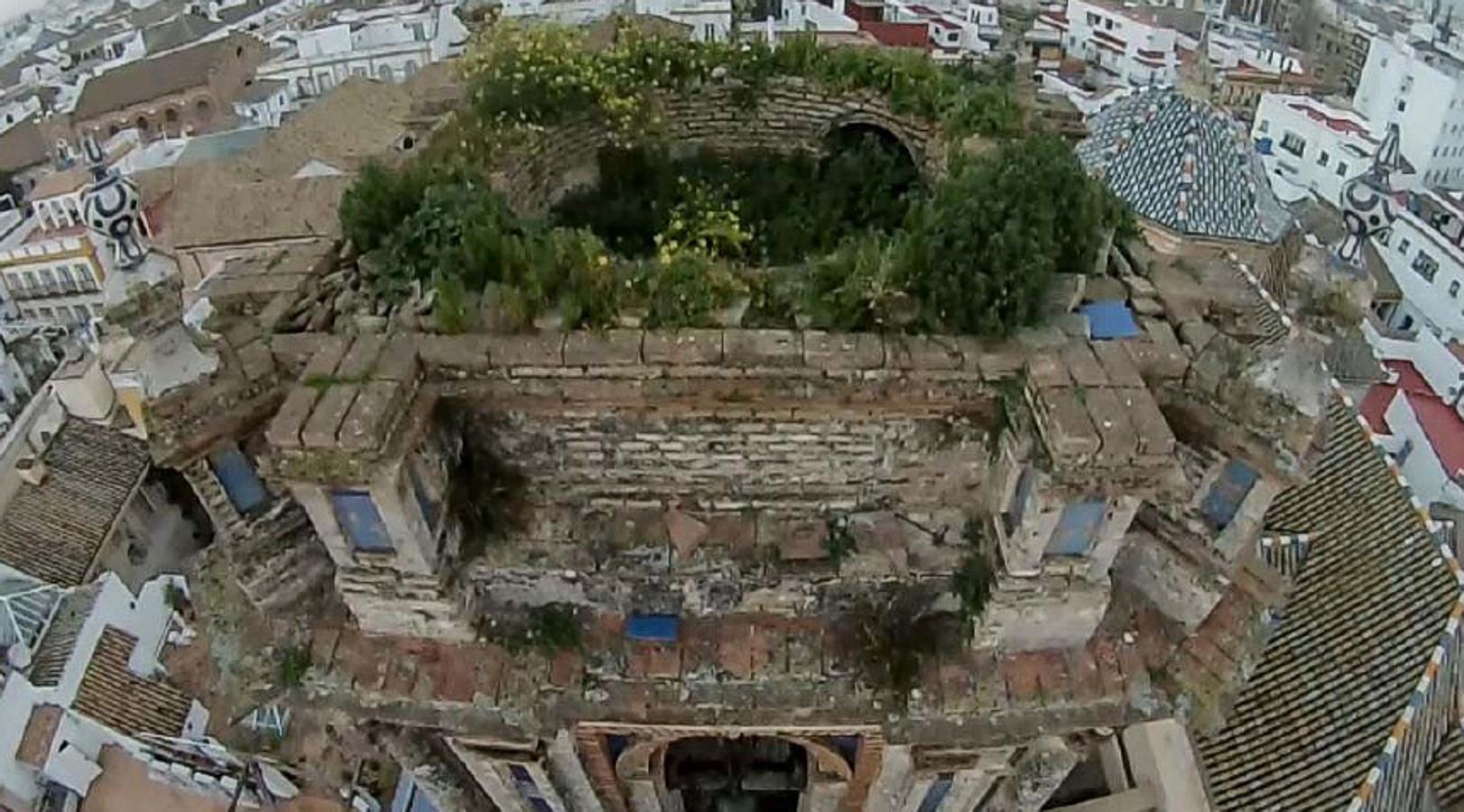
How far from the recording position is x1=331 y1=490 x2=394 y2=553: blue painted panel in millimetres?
5805

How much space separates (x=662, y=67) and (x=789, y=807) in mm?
6697

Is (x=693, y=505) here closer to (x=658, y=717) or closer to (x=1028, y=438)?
(x=658, y=717)

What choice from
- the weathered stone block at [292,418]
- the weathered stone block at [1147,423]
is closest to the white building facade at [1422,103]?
the weathered stone block at [1147,423]

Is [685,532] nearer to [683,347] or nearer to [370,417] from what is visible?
[683,347]

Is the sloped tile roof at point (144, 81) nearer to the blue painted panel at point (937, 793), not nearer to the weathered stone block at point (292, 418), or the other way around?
the weathered stone block at point (292, 418)

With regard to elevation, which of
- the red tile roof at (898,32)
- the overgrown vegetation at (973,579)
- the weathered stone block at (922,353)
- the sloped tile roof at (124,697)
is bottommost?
the sloped tile roof at (124,697)

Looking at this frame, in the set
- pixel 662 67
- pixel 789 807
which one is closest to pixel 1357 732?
pixel 789 807

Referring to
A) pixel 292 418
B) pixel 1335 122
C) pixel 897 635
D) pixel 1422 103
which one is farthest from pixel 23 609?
pixel 1422 103

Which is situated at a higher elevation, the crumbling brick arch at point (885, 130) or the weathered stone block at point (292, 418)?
the crumbling brick arch at point (885, 130)

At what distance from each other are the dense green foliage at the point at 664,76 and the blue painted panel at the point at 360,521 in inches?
142

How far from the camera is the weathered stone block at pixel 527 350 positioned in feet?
19.1

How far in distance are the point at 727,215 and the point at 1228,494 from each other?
3.71 m

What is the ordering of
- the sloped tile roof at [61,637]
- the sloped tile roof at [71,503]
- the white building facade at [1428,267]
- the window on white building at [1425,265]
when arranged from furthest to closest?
the window on white building at [1425,265] → the white building facade at [1428,267] → the sloped tile roof at [71,503] → the sloped tile roof at [61,637]

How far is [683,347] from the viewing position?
19.0 feet
